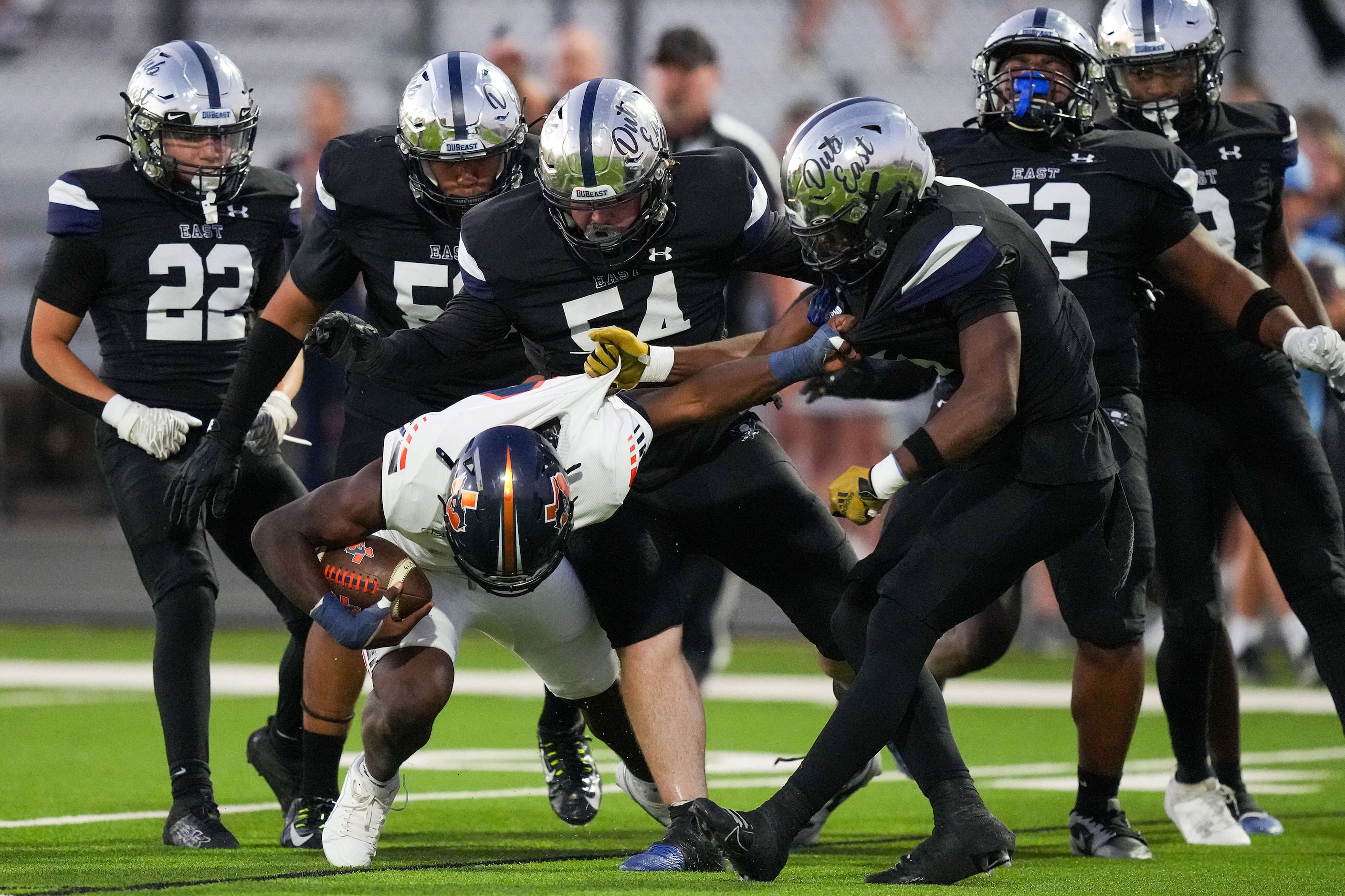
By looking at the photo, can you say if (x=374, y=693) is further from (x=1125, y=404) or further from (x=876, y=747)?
(x=1125, y=404)

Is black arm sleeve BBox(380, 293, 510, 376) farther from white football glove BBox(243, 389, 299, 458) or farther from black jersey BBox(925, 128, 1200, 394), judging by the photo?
black jersey BBox(925, 128, 1200, 394)

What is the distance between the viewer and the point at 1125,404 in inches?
190

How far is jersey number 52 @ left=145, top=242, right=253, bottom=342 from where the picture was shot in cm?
519

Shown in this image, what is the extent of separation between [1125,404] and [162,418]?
7.86ft

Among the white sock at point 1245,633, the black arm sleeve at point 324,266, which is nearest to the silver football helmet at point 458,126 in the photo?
the black arm sleeve at point 324,266

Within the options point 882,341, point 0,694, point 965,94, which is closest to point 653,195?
point 882,341

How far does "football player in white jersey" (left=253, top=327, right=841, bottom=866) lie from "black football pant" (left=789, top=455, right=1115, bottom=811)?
1.39 ft

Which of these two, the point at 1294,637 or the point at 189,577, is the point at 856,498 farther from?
the point at 1294,637

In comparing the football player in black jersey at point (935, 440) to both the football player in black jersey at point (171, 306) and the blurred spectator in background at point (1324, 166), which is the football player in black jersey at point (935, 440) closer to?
the football player in black jersey at point (171, 306)

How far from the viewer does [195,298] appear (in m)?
5.23

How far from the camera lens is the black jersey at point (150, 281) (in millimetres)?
5164

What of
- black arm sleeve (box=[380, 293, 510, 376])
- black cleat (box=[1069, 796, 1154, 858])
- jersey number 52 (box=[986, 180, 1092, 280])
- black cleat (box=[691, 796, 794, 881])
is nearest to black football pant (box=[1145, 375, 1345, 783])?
black cleat (box=[1069, 796, 1154, 858])

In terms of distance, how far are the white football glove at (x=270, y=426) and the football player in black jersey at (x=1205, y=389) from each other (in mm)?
2274

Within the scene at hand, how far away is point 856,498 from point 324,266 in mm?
1761
